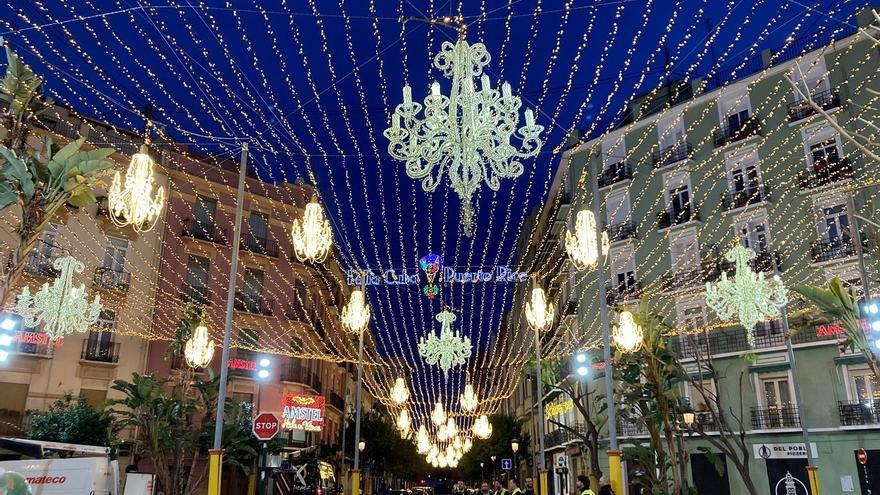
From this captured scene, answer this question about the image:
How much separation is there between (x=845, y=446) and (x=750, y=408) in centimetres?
389

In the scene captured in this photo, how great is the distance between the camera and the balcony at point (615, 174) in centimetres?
3522

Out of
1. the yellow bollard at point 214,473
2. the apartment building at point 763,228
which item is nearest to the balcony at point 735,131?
the apartment building at point 763,228

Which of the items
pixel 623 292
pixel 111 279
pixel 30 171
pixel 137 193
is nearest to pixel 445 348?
pixel 137 193

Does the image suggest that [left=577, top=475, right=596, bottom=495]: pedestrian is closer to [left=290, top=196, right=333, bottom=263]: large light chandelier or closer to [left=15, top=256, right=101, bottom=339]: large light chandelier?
[left=290, top=196, right=333, bottom=263]: large light chandelier

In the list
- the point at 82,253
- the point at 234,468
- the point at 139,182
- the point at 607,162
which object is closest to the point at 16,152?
the point at 139,182

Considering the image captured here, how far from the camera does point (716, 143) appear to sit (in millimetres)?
30969

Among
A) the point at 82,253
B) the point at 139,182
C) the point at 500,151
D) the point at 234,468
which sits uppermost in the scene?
the point at 82,253

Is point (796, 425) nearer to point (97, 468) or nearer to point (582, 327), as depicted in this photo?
point (582, 327)

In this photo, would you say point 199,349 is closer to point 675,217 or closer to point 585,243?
point 585,243

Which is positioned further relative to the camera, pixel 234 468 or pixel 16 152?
pixel 234 468

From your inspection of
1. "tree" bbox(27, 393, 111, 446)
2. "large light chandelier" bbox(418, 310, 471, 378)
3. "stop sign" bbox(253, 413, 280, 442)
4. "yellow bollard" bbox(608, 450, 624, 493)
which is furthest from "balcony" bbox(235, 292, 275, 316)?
"yellow bollard" bbox(608, 450, 624, 493)

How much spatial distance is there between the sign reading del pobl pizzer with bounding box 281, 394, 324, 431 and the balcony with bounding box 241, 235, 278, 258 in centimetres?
794

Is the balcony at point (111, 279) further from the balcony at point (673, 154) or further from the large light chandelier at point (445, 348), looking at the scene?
the balcony at point (673, 154)

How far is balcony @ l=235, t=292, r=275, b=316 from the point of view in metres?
34.0
